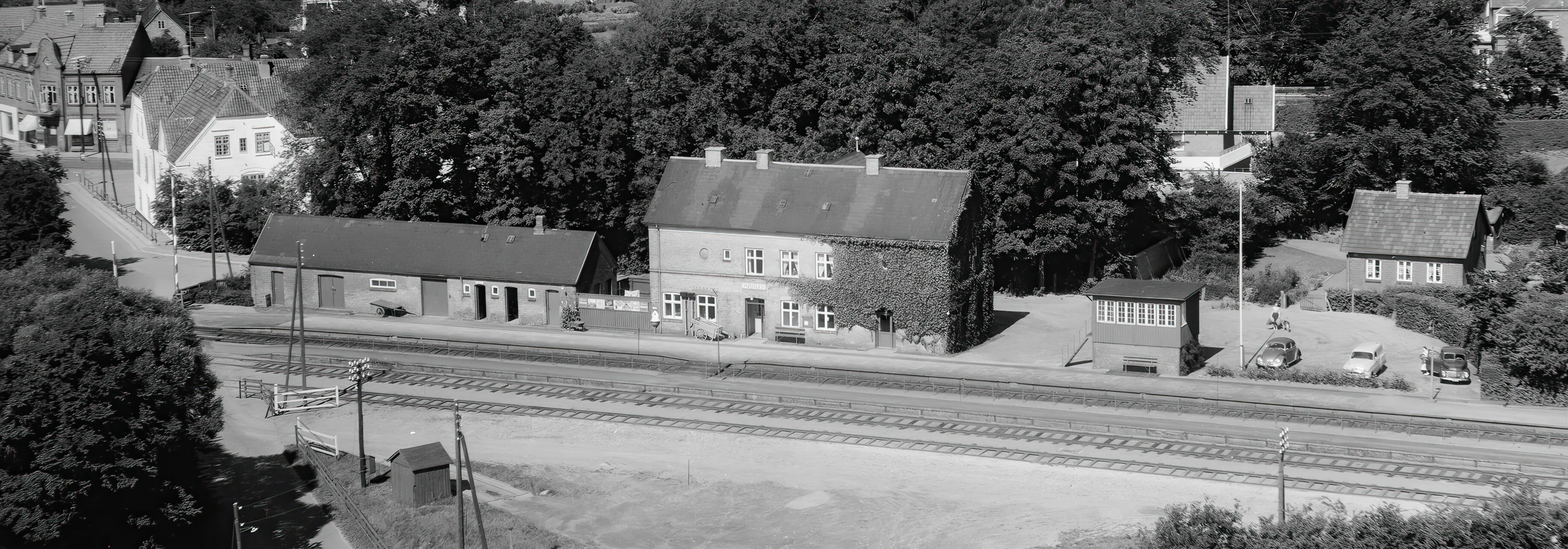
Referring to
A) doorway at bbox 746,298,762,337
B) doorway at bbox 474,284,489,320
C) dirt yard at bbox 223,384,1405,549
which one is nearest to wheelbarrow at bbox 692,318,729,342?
doorway at bbox 746,298,762,337

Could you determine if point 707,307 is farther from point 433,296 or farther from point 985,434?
point 985,434

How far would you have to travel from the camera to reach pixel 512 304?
212 feet

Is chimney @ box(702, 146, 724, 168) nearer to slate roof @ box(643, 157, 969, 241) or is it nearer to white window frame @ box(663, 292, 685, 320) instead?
slate roof @ box(643, 157, 969, 241)

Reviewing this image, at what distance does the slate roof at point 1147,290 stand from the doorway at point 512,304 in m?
25.1

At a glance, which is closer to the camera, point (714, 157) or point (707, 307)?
point (707, 307)

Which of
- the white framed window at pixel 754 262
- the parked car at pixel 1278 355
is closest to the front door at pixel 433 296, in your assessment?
the white framed window at pixel 754 262

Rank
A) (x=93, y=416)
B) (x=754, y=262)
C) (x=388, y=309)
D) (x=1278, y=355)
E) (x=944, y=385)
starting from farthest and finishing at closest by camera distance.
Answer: (x=388, y=309) → (x=754, y=262) → (x=1278, y=355) → (x=944, y=385) → (x=93, y=416)

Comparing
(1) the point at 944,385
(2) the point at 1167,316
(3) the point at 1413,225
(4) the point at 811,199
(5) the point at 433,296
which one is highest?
(4) the point at 811,199

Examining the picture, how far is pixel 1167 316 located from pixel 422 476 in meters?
26.4

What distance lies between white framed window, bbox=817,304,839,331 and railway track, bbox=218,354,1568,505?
8.06 m

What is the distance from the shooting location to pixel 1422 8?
8338cm

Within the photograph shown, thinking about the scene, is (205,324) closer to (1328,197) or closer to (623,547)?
(623,547)

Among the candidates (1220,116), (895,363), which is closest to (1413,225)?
(1220,116)

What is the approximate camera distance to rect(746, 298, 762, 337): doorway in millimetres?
60188
